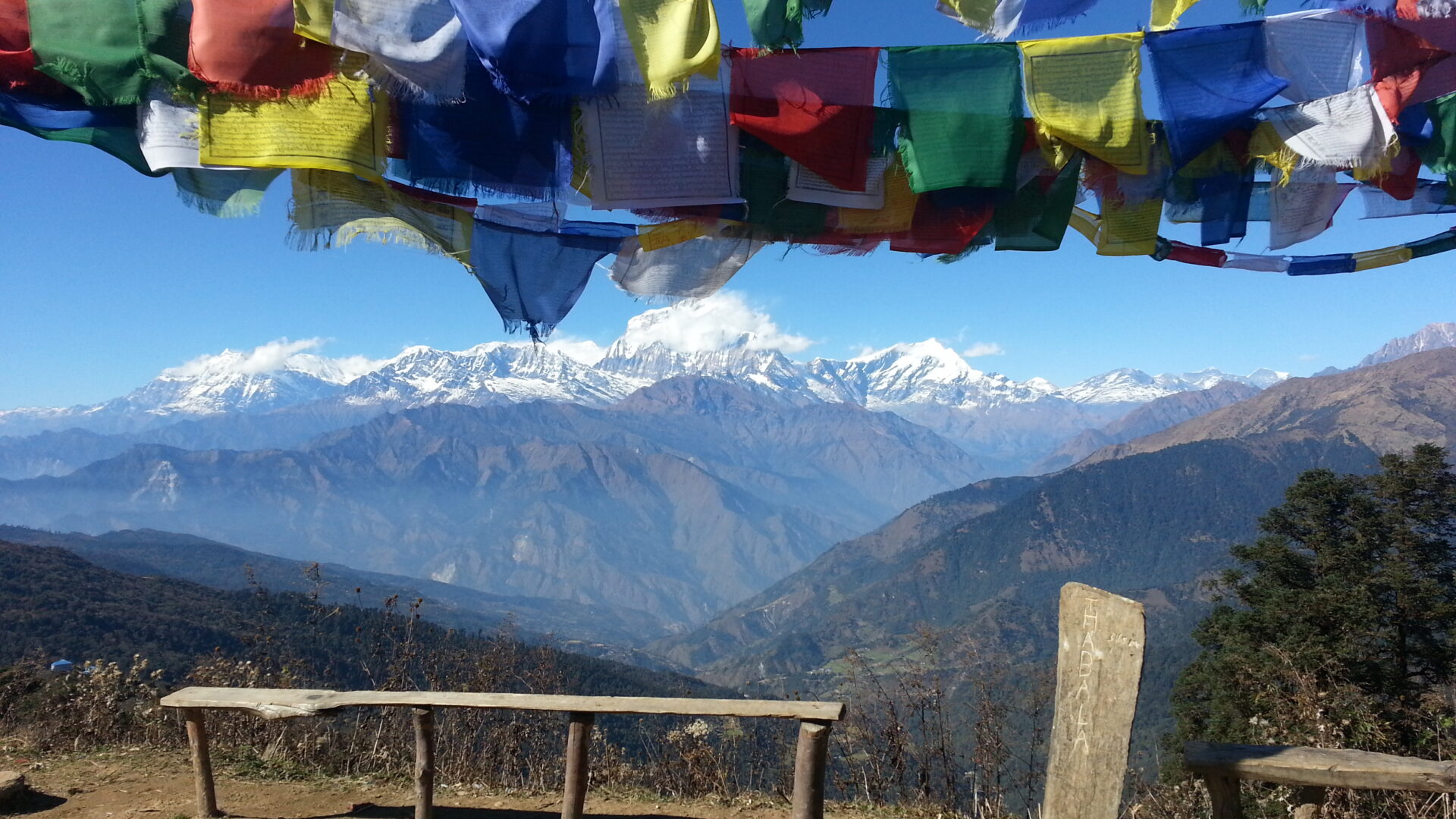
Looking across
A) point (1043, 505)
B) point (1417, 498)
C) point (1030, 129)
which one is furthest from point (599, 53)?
point (1043, 505)

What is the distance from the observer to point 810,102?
3.19 metres

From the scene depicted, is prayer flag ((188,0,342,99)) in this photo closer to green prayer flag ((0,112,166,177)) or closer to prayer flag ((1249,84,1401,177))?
green prayer flag ((0,112,166,177))

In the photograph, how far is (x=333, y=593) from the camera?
13925cm

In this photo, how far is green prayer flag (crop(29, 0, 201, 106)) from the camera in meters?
2.88

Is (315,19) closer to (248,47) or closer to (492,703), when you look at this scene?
(248,47)

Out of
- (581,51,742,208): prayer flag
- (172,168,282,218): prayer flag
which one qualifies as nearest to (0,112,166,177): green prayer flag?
(172,168,282,218): prayer flag

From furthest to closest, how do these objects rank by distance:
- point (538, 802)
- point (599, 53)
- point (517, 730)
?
point (517, 730), point (538, 802), point (599, 53)

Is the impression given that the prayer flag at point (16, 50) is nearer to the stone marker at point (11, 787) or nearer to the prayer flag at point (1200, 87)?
the stone marker at point (11, 787)

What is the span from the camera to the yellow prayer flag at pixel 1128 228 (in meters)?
3.67

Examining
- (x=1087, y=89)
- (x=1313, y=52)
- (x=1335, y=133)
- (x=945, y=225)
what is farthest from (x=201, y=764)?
(x=1313, y=52)

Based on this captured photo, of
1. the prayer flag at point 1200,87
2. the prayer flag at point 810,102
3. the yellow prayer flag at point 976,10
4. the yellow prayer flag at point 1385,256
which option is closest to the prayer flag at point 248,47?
the prayer flag at point 810,102

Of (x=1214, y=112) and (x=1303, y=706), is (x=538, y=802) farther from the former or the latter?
(x=1303, y=706)

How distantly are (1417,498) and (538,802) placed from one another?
25088mm

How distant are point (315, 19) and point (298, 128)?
14.1 inches
